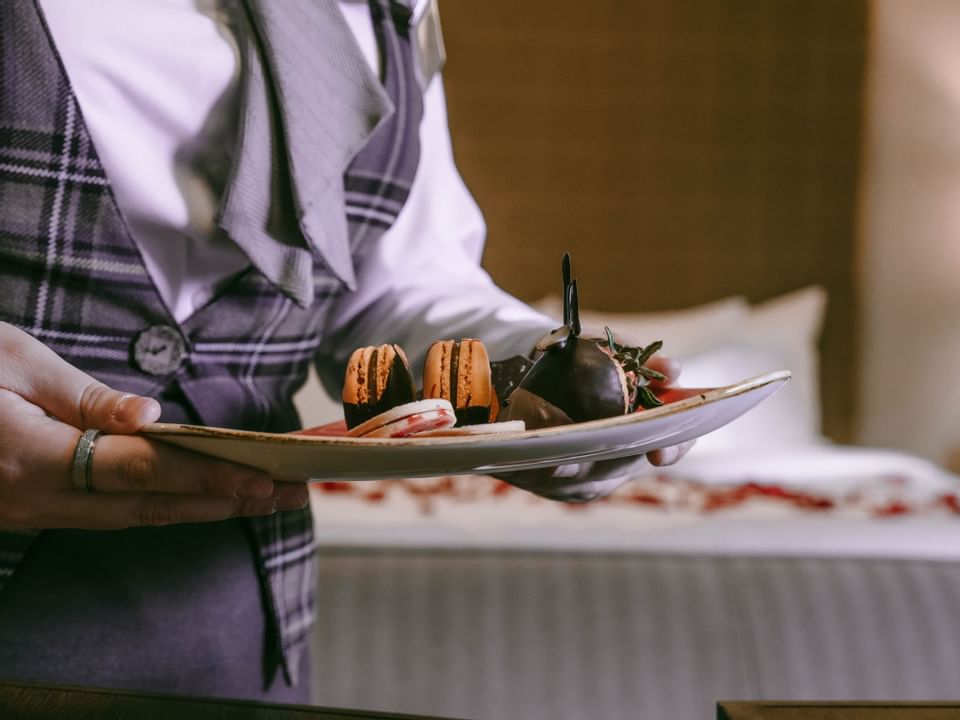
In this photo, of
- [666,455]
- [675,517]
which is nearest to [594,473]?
[666,455]

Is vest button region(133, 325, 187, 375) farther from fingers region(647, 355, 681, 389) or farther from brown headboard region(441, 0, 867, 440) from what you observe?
brown headboard region(441, 0, 867, 440)

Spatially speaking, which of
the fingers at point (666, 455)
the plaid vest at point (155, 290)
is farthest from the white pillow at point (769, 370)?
the fingers at point (666, 455)

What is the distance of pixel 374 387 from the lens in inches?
18.7

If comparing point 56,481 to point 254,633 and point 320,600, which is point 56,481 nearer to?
point 254,633

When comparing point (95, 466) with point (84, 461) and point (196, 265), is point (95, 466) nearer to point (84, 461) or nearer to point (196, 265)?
point (84, 461)

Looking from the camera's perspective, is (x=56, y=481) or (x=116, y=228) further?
(x=116, y=228)

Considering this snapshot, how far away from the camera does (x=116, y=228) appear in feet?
1.74

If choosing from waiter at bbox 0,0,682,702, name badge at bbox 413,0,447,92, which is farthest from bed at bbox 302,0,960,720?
name badge at bbox 413,0,447,92

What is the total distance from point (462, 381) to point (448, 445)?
14 centimetres

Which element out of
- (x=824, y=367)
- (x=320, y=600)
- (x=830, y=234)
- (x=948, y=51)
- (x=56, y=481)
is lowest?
(x=824, y=367)

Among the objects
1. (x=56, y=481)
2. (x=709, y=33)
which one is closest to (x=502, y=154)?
(x=709, y=33)

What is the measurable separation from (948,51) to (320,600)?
254 cm

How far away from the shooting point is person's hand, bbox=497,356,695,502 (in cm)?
48

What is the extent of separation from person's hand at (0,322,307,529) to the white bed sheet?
943 mm
